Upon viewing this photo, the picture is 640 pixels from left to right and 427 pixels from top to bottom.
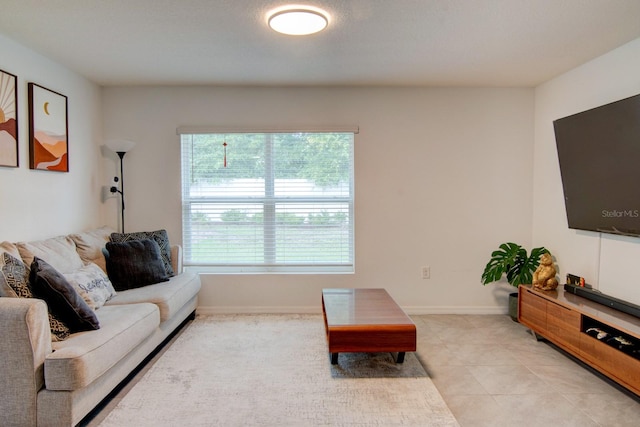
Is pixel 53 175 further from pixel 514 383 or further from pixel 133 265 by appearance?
pixel 514 383

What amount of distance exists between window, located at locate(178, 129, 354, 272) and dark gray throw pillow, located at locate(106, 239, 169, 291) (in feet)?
2.34

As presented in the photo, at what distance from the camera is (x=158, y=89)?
12.4 ft

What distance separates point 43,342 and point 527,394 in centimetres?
275

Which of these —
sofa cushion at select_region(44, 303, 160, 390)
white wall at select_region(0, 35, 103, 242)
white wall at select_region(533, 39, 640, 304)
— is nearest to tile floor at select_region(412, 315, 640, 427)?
white wall at select_region(533, 39, 640, 304)

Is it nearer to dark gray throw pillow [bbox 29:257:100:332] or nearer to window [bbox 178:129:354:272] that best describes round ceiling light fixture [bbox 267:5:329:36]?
window [bbox 178:129:354:272]

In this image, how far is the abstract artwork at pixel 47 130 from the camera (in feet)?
9.16

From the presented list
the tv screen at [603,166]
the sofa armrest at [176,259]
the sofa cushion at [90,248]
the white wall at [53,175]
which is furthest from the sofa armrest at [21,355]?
the tv screen at [603,166]

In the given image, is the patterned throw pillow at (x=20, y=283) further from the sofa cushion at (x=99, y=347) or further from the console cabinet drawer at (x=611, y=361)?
the console cabinet drawer at (x=611, y=361)

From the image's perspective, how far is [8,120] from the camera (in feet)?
8.38

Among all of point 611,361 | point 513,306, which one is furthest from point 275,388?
point 513,306

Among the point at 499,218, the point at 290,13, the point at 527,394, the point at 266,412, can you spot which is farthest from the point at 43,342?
the point at 499,218

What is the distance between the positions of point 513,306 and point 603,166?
1.55 m

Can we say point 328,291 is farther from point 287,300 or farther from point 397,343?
point 397,343

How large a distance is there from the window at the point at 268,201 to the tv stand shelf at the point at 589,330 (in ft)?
5.78
